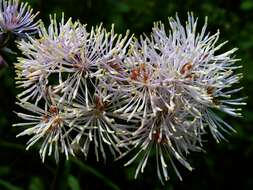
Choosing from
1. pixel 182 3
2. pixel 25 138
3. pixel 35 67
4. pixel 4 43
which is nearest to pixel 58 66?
pixel 35 67

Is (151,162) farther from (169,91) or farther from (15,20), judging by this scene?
(169,91)

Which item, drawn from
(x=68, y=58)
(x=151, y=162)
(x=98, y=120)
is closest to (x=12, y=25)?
(x=68, y=58)

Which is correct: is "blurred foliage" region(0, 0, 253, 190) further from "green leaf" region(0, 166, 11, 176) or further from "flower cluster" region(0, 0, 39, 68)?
"flower cluster" region(0, 0, 39, 68)

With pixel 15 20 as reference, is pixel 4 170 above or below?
below

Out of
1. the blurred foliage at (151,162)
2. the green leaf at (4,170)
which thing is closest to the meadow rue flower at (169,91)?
the blurred foliage at (151,162)

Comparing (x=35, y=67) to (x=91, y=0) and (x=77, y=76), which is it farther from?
(x=91, y=0)

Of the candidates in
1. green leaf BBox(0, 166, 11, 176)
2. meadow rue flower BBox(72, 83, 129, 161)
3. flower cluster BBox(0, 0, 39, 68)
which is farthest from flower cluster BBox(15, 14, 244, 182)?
green leaf BBox(0, 166, 11, 176)

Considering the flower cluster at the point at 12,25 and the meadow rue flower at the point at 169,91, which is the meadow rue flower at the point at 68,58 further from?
the flower cluster at the point at 12,25
